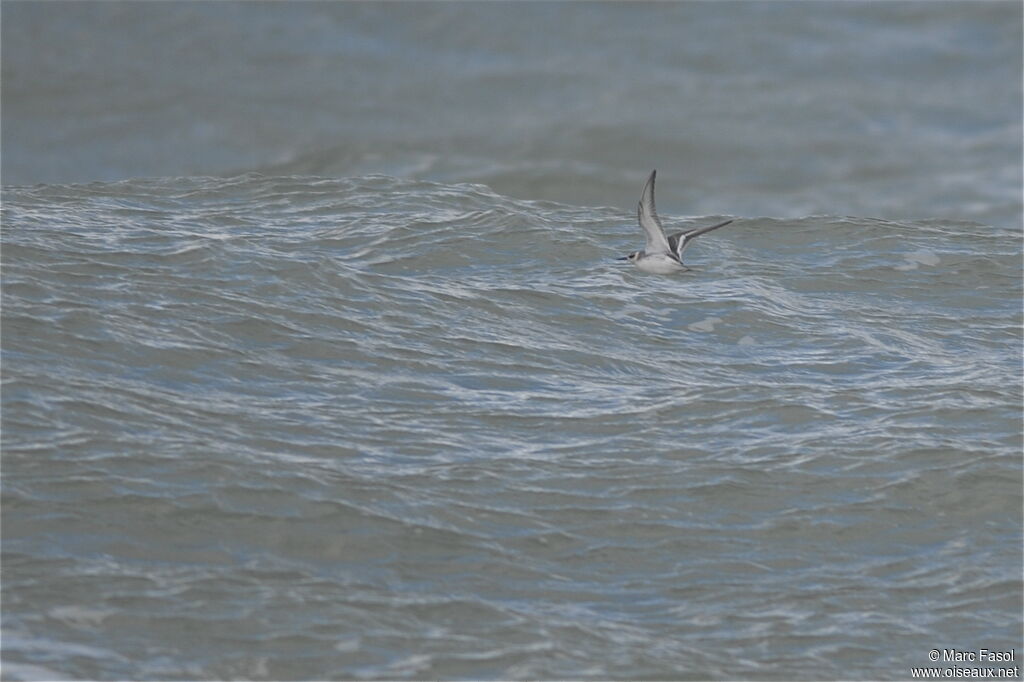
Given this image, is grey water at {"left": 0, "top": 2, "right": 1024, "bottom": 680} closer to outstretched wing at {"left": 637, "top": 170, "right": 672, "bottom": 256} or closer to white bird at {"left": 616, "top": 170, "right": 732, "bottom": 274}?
white bird at {"left": 616, "top": 170, "right": 732, "bottom": 274}

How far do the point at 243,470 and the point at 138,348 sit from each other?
1869 mm

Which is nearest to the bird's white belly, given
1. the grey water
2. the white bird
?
the white bird

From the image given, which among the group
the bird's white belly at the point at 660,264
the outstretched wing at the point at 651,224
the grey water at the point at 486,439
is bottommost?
the grey water at the point at 486,439

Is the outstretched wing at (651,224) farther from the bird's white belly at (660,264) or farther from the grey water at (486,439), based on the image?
the grey water at (486,439)

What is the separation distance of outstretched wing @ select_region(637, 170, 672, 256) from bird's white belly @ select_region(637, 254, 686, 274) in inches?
1.9

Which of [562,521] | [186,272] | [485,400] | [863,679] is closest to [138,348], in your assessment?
[186,272]

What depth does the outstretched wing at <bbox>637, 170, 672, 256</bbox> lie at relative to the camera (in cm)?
1155

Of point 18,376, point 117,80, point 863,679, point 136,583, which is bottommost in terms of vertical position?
point 863,679

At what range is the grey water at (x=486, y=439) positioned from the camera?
7945 millimetres

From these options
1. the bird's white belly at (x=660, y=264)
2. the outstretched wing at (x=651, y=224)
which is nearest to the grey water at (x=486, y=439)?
the bird's white belly at (x=660, y=264)

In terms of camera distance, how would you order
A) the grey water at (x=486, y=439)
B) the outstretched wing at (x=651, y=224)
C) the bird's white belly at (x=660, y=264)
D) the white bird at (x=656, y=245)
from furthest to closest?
1. the bird's white belly at (x=660, y=264)
2. the white bird at (x=656, y=245)
3. the outstretched wing at (x=651, y=224)
4. the grey water at (x=486, y=439)

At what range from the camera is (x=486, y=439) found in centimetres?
1002

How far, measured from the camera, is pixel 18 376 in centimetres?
995

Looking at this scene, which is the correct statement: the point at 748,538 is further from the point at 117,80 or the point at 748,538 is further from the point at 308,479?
the point at 117,80
